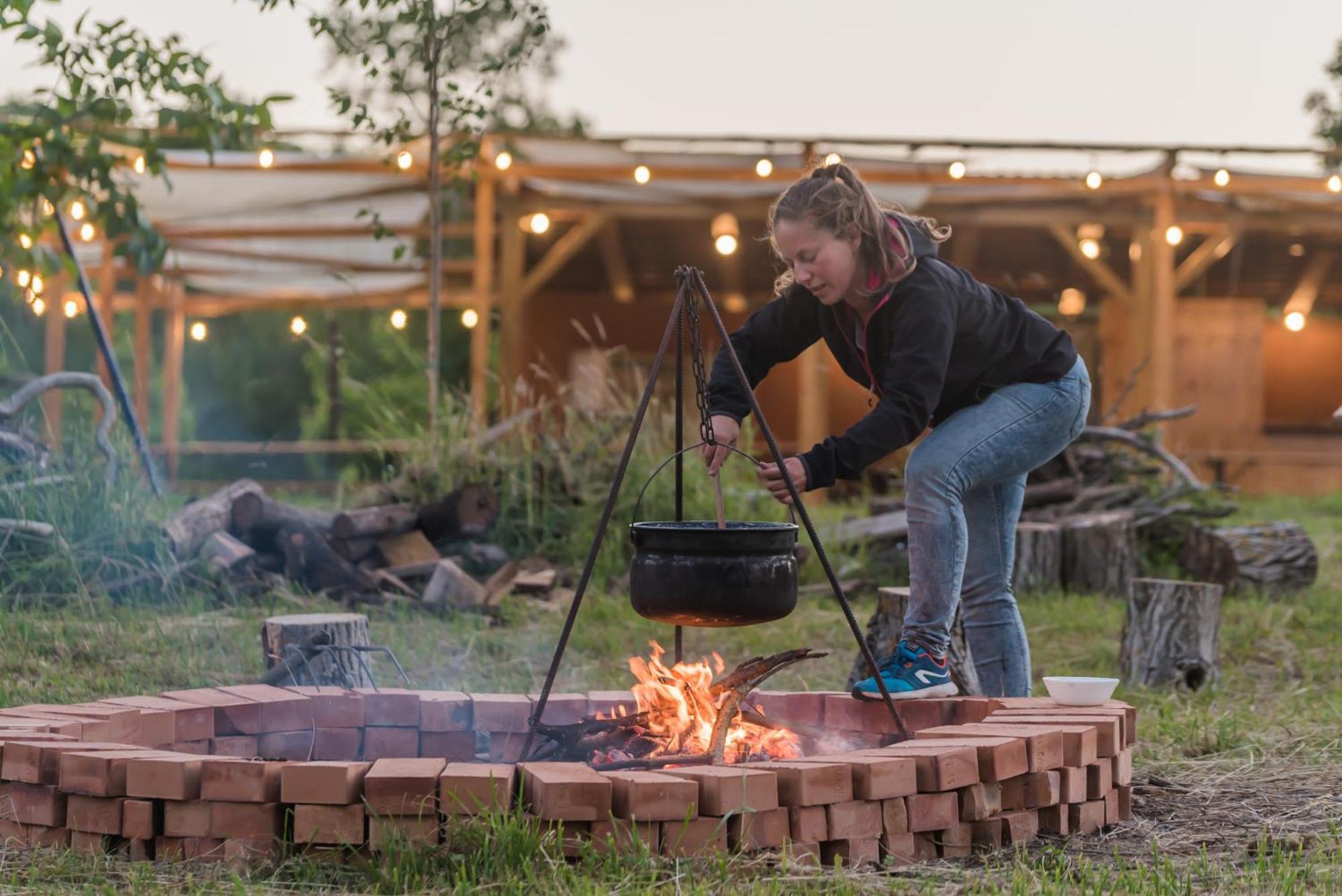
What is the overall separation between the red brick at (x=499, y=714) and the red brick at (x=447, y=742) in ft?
0.17

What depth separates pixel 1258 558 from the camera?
6434mm

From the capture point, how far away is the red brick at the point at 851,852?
2490 millimetres

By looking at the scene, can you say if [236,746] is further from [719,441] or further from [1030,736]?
[1030,736]

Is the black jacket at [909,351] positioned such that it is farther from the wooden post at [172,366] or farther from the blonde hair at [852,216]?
the wooden post at [172,366]

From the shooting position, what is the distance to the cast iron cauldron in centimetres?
287

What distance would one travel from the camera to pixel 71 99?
19.4ft

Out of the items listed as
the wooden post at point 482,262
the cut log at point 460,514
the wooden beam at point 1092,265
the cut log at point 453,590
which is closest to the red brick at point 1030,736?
the cut log at point 453,590

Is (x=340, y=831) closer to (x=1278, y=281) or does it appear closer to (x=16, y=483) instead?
(x=16, y=483)

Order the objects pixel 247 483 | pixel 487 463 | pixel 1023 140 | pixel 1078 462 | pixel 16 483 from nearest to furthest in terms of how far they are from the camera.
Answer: pixel 16 483
pixel 247 483
pixel 487 463
pixel 1078 462
pixel 1023 140

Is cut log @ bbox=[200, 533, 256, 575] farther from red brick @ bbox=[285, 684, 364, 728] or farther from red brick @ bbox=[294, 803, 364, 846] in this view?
red brick @ bbox=[294, 803, 364, 846]

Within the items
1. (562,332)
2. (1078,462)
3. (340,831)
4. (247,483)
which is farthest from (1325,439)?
(340,831)

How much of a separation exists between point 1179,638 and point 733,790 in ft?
9.33

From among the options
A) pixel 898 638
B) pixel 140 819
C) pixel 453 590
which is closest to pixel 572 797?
pixel 140 819

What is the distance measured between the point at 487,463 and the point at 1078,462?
3.26 m
